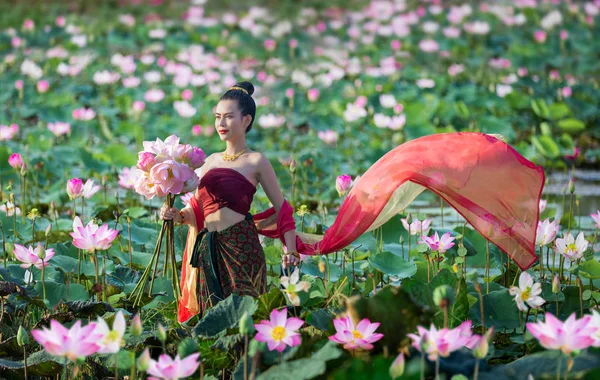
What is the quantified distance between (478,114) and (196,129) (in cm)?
224

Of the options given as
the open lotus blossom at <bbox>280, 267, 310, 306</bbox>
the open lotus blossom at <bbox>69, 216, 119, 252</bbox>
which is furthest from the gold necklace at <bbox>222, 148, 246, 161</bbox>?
the open lotus blossom at <bbox>280, 267, 310, 306</bbox>

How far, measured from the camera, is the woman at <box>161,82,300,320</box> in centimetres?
293

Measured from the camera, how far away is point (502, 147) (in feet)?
9.69

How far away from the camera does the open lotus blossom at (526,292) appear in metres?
2.62

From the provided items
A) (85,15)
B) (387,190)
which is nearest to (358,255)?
(387,190)

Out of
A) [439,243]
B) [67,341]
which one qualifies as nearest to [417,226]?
[439,243]

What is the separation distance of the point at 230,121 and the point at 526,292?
967mm

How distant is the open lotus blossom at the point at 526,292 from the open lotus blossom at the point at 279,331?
0.63 metres

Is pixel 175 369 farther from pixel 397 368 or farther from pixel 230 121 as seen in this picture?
pixel 230 121

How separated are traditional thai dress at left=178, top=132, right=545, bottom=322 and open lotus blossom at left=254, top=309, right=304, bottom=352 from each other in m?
0.58

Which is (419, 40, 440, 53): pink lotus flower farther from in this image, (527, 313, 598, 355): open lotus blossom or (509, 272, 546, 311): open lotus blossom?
(527, 313, 598, 355): open lotus blossom

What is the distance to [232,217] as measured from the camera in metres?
2.94

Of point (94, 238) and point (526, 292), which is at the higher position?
point (94, 238)

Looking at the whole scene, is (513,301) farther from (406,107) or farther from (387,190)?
(406,107)
